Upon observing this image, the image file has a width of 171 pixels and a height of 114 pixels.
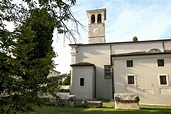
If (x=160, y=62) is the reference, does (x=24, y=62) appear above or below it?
below

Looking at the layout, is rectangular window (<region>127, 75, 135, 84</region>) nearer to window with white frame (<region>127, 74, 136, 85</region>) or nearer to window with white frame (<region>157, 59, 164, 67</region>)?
window with white frame (<region>127, 74, 136, 85</region>)

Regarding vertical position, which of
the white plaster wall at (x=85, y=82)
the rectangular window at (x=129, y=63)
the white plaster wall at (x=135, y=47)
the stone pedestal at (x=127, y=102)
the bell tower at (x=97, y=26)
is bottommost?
the stone pedestal at (x=127, y=102)

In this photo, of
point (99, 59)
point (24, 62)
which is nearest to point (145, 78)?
point (99, 59)

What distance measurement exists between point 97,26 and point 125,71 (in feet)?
67.4

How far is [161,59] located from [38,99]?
18.1 meters

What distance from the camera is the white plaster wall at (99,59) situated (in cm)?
2539

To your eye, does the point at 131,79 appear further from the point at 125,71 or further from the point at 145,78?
the point at 145,78

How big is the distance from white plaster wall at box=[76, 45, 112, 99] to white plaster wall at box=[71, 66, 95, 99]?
1.98 m

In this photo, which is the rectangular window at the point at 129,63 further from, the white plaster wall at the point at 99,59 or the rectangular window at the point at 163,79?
the white plaster wall at the point at 99,59

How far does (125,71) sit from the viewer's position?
19.5 metres

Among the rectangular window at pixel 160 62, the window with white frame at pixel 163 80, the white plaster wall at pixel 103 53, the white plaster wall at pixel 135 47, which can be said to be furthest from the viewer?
the white plaster wall at pixel 135 47

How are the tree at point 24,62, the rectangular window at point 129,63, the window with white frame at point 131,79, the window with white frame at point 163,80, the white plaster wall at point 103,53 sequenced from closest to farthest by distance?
1. the tree at point 24,62
2. the window with white frame at point 163,80
3. the window with white frame at point 131,79
4. the rectangular window at point 129,63
5. the white plaster wall at point 103,53

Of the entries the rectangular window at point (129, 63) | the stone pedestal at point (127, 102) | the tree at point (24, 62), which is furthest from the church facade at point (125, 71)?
the tree at point (24, 62)

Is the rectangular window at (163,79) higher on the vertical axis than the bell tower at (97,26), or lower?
lower
